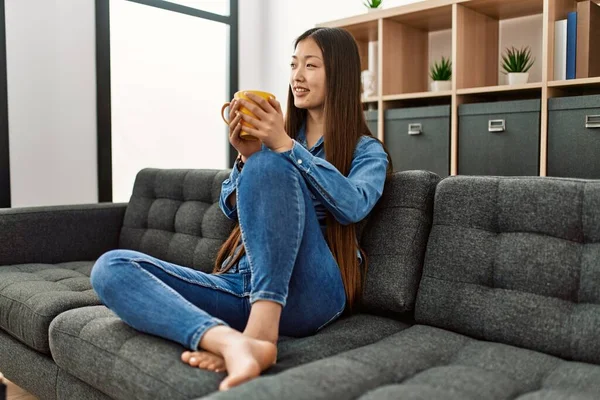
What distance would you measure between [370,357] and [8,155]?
227 cm

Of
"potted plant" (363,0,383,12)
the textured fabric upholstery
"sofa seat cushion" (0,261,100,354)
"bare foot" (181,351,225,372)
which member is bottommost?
the textured fabric upholstery

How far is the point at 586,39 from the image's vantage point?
7.93 feet

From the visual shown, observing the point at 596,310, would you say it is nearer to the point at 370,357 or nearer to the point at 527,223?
the point at 527,223

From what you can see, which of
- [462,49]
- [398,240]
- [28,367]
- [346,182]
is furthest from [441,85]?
[28,367]

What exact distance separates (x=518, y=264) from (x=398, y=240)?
309 millimetres

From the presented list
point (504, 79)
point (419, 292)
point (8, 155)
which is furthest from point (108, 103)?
point (419, 292)

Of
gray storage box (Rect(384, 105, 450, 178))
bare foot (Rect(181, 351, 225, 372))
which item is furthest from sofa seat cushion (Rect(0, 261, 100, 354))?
gray storage box (Rect(384, 105, 450, 178))

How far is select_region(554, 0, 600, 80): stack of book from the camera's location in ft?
7.93

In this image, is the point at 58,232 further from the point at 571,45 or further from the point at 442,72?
the point at 571,45

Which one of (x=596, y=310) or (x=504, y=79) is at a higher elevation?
(x=504, y=79)

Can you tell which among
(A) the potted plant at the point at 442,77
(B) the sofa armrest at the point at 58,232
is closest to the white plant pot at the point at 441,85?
(A) the potted plant at the point at 442,77

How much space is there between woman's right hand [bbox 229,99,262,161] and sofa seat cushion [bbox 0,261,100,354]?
0.69m

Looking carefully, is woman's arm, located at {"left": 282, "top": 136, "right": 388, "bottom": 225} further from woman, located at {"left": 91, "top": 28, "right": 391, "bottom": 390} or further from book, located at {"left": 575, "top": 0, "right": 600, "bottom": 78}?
book, located at {"left": 575, "top": 0, "right": 600, "bottom": 78}

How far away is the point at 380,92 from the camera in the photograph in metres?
3.02
